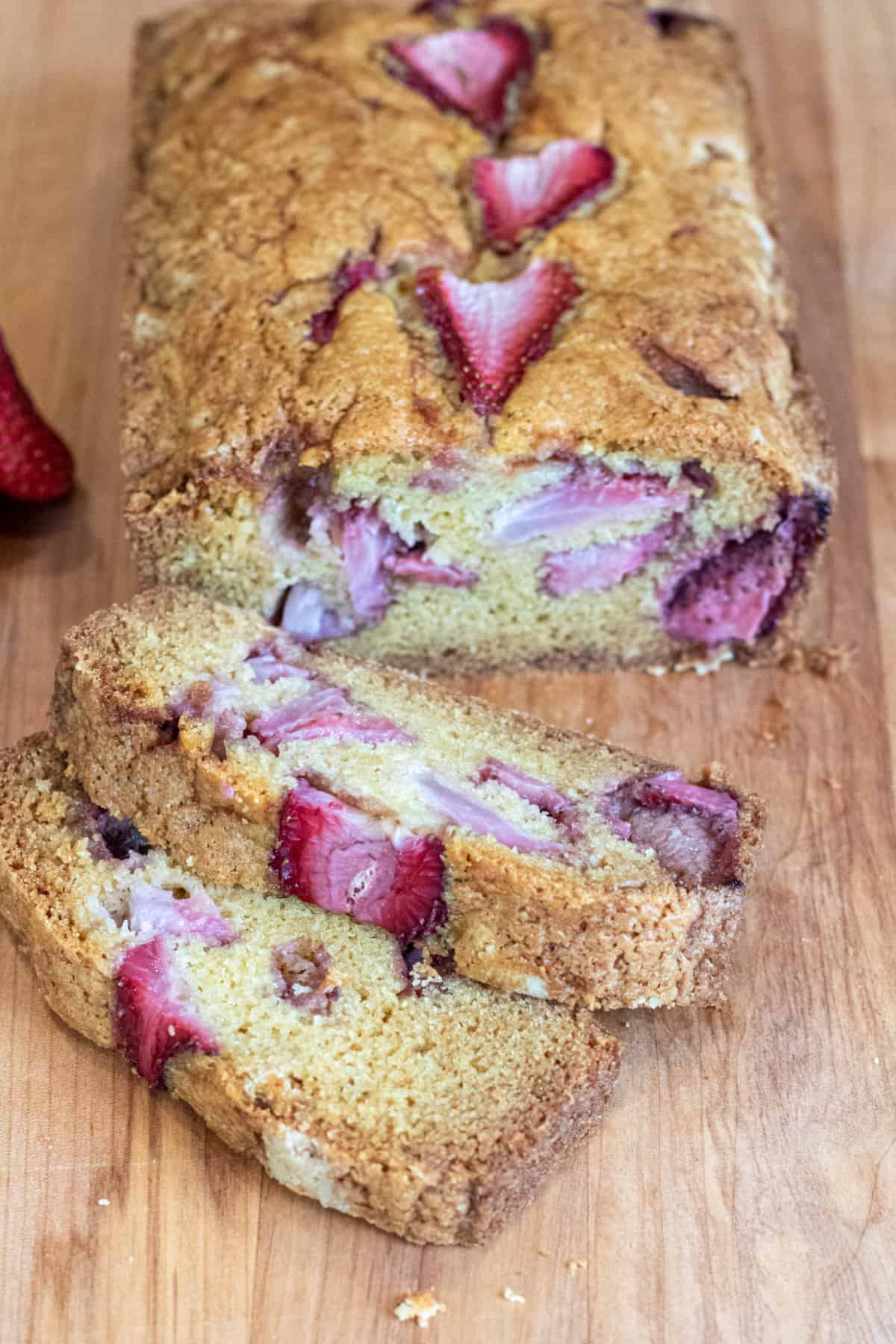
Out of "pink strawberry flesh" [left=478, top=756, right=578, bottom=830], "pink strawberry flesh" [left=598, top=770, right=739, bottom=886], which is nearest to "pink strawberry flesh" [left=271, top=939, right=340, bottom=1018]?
"pink strawberry flesh" [left=478, top=756, right=578, bottom=830]

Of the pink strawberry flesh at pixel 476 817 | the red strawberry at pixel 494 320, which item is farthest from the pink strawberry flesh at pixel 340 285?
the pink strawberry flesh at pixel 476 817

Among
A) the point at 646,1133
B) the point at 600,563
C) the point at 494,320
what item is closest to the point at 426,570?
the point at 600,563

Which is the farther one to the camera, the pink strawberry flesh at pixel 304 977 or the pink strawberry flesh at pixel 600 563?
the pink strawberry flesh at pixel 600 563

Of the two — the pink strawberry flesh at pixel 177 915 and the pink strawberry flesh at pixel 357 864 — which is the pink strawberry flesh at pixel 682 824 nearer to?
the pink strawberry flesh at pixel 357 864

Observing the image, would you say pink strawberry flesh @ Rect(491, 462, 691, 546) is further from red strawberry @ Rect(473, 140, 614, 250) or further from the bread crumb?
the bread crumb

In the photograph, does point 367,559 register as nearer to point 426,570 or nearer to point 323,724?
point 426,570
